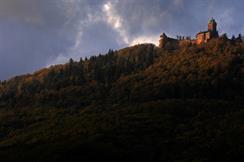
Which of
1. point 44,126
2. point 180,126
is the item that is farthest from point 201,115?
point 44,126

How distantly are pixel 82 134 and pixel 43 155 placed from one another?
86.0 ft

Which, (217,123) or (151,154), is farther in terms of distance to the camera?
(217,123)

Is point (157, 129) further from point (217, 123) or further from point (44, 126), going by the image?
point (44, 126)

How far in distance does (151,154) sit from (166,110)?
45.3 meters

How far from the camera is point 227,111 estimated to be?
7328 inches

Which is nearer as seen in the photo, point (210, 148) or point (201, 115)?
point (210, 148)

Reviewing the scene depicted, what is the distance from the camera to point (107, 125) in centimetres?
17625

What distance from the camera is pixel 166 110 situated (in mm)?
189500

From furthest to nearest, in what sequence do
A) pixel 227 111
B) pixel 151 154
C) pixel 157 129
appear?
pixel 227 111
pixel 157 129
pixel 151 154

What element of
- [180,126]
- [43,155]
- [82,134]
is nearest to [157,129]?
[180,126]

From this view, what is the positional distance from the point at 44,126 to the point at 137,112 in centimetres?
2960

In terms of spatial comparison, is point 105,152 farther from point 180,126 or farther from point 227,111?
point 227,111

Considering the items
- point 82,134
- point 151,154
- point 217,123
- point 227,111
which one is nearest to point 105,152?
point 151,154

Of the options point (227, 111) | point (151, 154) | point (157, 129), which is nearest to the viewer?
point (151, 154)
